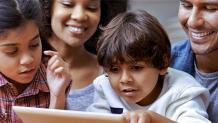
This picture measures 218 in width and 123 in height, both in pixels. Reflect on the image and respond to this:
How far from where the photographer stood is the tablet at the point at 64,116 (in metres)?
0.98

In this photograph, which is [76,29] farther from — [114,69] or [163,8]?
Answer: [163,8]

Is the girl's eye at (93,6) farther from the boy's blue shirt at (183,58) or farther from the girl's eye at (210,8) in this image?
the girl's eye at (210,8)

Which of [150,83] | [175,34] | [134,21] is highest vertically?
[134,21]

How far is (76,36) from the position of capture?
1574 millimetres

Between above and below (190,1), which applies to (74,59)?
below

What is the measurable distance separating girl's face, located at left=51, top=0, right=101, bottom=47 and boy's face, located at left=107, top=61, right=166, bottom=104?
0.36 metres

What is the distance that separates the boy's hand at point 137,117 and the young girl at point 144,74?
0.15 meters

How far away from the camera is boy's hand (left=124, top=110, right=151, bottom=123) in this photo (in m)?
1.02

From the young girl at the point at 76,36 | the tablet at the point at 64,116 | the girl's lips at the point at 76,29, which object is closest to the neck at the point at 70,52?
the young girl at the point at 76,36

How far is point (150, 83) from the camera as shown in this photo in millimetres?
1236

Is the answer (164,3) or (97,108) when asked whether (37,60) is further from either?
(164,3)

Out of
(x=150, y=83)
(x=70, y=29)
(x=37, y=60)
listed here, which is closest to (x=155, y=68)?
(x=150, y=83)

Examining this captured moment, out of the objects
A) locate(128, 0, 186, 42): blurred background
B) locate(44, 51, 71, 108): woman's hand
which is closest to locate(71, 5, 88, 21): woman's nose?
locate(44, 51, 71, 108): woman's hand

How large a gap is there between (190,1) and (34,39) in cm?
44
